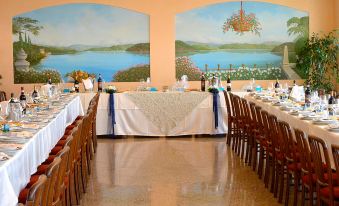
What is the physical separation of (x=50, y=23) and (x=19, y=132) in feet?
25.1

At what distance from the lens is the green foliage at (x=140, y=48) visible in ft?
44.1

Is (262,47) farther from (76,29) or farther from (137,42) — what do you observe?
(76,29)

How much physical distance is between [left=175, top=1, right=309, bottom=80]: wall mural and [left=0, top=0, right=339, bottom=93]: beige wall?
163 millimetres

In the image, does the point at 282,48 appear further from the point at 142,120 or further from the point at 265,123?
the point at 265,123

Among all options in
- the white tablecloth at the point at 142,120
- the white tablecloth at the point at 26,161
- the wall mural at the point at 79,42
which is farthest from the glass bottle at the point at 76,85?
the white tablecloth at the point at 26,161

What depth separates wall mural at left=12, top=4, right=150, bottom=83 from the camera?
43.9 ft

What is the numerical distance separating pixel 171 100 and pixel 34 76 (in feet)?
12.0

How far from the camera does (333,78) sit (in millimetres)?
13672

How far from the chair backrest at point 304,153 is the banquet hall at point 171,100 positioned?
0.05 feet

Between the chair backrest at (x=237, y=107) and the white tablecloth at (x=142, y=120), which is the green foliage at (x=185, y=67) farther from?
the chair backrest at (x=237, y=107)

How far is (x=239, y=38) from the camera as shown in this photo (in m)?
13.7

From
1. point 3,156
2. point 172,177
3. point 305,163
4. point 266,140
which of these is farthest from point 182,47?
point 3,156

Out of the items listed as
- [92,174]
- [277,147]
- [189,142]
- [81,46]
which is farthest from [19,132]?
[81,46]

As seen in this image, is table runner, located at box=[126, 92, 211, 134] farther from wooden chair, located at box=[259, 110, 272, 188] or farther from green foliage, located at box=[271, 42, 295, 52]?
wooden chair, located at box=[259, 110, 272, 188]
